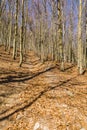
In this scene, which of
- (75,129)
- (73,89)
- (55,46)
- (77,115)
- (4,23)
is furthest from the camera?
(4,23)

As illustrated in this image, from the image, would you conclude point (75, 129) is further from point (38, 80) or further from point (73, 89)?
point (38, 80)

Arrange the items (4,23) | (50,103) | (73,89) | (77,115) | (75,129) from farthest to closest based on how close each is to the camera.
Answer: (4,23)
(73,89)
(50,103)
(77,115)
(75,129)

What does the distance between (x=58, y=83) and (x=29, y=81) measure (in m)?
1.64

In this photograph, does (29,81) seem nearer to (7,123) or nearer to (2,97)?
(2,97)

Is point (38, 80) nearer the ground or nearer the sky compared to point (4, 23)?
nearer the ground

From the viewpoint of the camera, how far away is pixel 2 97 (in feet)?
33.0

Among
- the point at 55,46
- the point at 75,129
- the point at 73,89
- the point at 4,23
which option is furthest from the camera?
the point at 4,23

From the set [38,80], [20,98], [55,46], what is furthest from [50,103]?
[55,46]

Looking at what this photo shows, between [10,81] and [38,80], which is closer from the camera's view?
[10,81]

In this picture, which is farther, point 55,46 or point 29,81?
point 55,46

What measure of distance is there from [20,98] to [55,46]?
26387 millimetres

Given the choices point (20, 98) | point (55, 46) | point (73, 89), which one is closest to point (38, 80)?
point (73, 89)

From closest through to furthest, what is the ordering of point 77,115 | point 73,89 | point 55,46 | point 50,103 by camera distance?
point 77,115, point 50,103, point 73,89, point 55,46

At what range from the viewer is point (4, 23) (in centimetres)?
4297
